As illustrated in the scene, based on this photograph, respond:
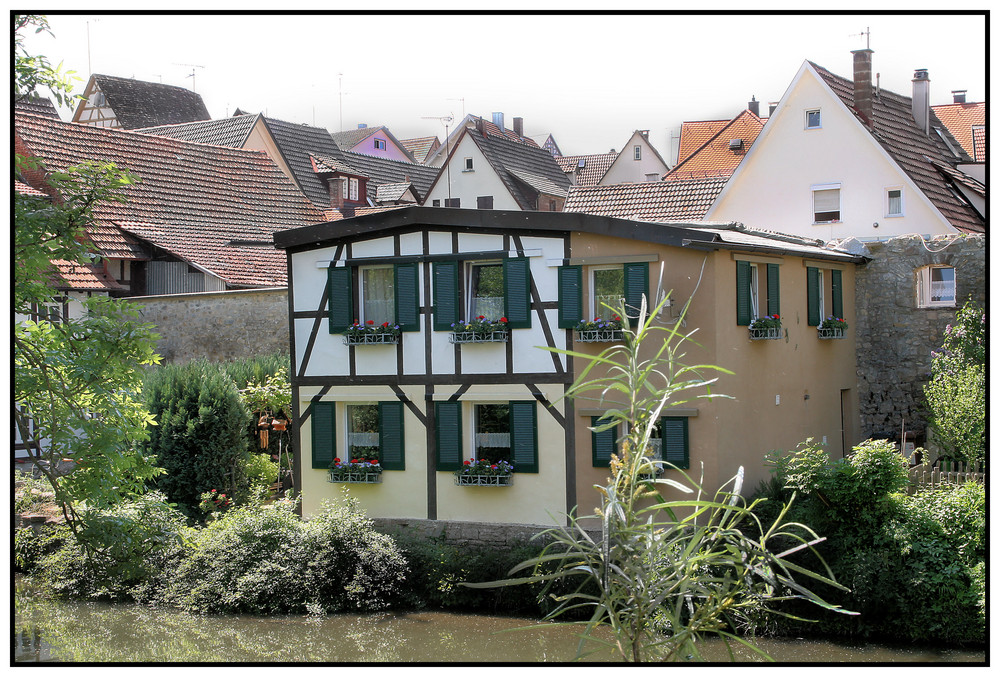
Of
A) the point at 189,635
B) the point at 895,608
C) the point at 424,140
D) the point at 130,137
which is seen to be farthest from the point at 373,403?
the point at 424,140

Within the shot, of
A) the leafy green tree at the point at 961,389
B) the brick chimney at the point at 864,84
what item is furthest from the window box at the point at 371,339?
the brick chimney at the point at 864,84

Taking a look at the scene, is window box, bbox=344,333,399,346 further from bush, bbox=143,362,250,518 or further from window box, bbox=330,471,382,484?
bush, bbox=143,362,250,518

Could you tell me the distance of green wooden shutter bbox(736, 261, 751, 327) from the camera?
12656mm

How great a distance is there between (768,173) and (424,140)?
119 ft

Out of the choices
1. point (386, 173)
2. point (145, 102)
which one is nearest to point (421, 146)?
point (145, 102)

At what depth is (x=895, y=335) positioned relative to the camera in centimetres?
1546

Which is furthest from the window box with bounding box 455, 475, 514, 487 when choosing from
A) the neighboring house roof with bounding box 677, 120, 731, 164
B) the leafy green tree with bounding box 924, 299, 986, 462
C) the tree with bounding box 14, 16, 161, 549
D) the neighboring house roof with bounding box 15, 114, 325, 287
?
the neighboring house roof with bounding box 677, 120, 731, 164

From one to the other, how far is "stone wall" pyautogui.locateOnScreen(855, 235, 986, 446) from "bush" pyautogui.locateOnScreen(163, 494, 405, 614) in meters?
7.47

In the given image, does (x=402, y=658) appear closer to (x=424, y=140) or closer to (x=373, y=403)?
(x=373, y=403)

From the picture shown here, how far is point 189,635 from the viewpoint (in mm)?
11383

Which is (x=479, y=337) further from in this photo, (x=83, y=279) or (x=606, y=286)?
(x=83, y=279)

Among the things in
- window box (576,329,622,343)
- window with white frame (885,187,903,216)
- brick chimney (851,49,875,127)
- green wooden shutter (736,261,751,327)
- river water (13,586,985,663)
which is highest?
brick chimney (851,49,875,127)

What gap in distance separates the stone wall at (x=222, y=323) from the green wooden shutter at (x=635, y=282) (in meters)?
7.29

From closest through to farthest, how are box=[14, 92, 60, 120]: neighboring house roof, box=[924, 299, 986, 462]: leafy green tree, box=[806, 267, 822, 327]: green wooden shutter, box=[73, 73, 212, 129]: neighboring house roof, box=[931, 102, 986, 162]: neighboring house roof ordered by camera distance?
box=[924, 299, 986, 462]: leafy green tree → box=[806, 267, 822, 327]: green wooden shutter → box=[14, 92, 60, 120]: neighboring house roof → box=[931, 102, 986, 162]: neighboring house roof → box=[73, 73, 212, 129]: neighboring house roof
